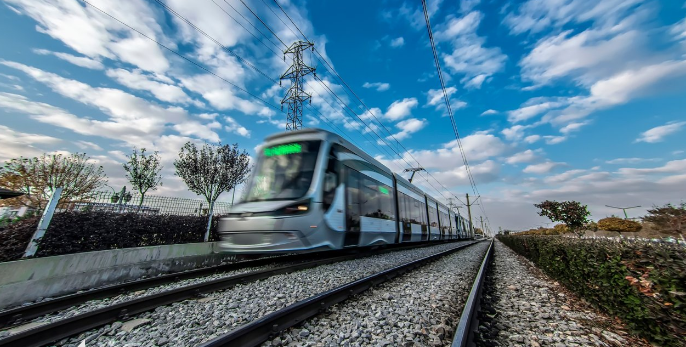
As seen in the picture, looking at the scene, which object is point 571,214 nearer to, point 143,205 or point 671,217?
point 671,217

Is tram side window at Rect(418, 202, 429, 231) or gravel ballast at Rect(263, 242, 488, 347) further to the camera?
tram side window at Rect(418, 202, 429, 231)

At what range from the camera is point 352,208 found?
6.94 meters

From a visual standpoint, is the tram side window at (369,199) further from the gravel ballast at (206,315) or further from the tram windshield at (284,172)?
the gravel ballast at (206,315)

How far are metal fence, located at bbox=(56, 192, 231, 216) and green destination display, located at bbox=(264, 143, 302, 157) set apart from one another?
476cm

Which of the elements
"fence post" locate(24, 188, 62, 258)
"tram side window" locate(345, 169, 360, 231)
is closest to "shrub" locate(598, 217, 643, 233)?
"tram side window" locate(345, 169, 360, 231)

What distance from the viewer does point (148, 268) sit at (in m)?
6.10

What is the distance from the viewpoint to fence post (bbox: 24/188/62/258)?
5320mm

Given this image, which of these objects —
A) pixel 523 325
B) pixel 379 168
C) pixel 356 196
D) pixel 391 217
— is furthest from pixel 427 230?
pixel 523 325

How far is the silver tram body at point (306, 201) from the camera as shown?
5.31 metres

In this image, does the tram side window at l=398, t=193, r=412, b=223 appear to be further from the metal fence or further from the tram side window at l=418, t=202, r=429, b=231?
the metal fence

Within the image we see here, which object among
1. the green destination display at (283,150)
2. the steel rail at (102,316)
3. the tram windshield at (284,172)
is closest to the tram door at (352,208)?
the tram windshield at (284,172)

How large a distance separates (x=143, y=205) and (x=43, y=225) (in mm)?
2590

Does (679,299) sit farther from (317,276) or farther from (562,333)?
(317,276)

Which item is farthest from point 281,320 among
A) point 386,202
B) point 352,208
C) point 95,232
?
point 95,232
